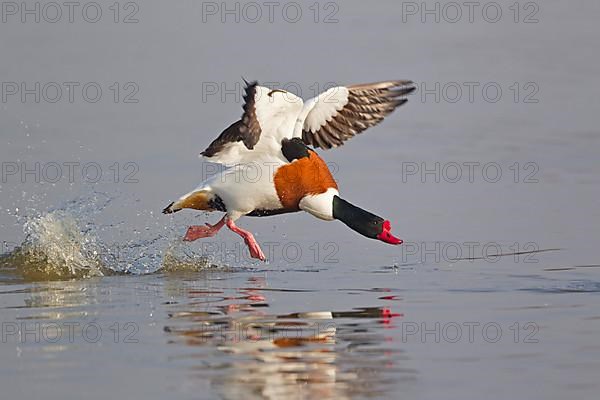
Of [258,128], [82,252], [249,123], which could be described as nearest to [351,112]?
[258,128]

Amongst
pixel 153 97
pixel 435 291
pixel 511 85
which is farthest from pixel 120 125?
pixel 435 291

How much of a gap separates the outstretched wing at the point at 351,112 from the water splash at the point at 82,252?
144 cm

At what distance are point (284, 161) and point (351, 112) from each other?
0.91 meters

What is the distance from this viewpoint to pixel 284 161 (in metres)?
11.4

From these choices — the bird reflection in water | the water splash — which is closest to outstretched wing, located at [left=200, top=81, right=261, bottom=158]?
the water splash

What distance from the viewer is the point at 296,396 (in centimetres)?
648

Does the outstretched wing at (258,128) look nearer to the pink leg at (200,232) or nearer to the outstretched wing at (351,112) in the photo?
the outstretched wing at (351,112)

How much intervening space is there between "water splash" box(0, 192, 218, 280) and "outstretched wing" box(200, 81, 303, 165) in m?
0.82

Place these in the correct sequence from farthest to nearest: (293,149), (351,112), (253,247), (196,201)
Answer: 1. (351,112)
2. (196,201)
3. (293,149)
4. (253,247)

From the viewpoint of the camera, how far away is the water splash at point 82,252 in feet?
35.7

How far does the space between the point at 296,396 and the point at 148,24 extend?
16.8 m

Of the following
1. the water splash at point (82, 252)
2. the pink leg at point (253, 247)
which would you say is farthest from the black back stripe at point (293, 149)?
the water splash at point (82, 252)

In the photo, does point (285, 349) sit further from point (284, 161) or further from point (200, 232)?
point (200, 232)

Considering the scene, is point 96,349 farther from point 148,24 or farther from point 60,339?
point 148,24
